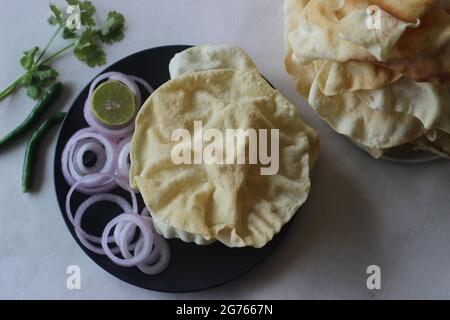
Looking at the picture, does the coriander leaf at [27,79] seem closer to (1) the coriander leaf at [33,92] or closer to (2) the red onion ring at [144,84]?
(1) the coriander leaf at [33,92]

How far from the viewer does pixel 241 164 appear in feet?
4.28

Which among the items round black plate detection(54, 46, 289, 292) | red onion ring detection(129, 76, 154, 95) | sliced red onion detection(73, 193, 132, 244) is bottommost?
round black plate detection(54, 46, 289, 292)

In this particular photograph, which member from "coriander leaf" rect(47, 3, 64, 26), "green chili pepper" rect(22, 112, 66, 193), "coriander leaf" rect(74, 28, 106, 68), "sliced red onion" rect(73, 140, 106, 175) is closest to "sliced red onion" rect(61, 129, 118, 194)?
"sliced red onion" rect(73, 140, 106, 175)

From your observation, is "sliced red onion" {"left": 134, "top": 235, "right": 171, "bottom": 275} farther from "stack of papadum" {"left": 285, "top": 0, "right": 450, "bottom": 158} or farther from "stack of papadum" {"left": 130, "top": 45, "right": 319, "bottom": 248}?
"stack of papadum" {"left": 285, "top": 0, "right": 450, "bottom": 158}

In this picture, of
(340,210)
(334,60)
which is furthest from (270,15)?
(340,210)

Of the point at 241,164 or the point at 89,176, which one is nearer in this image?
the point at 241,164

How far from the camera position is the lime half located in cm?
144

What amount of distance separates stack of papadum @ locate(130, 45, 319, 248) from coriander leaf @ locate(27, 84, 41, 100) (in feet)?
1.21

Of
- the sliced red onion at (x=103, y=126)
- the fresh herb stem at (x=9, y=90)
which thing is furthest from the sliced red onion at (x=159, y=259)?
the fresh herb stem at (x=9, y=90)

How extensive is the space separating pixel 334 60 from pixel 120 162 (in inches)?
22.9

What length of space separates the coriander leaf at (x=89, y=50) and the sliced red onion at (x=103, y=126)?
11 cm

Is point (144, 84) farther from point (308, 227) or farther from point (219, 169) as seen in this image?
point (308, 227)

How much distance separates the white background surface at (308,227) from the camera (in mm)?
1520

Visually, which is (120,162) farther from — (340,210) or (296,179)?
(340,210)
